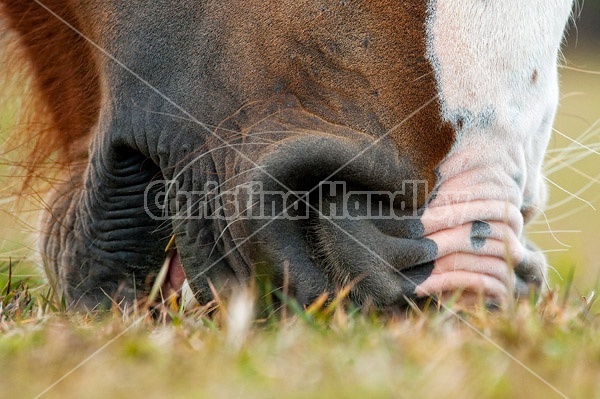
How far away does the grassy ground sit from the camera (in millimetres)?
1252

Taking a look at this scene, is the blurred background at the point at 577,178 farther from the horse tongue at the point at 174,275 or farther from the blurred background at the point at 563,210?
the horse tongue at the point at 174,275

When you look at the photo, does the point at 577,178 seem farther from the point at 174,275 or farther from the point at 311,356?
the point at 311,356

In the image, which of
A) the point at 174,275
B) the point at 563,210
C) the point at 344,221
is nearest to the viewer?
the point at 344,221

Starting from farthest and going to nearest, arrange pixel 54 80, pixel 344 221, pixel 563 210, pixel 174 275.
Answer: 1. pixel 563 210
2. pixel 54 80
3. pixel 174 275
4. pixel 344 221

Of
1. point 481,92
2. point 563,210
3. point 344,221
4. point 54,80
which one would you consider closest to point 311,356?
point 344,221

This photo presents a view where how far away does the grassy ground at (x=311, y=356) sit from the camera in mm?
1252

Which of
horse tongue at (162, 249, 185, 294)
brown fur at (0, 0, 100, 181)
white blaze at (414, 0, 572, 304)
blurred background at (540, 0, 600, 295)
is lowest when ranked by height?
blurred background at (540, 0, 600, 295)

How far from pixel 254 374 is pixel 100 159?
1.05 m

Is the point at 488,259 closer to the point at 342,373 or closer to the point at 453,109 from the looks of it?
the point at 453,109

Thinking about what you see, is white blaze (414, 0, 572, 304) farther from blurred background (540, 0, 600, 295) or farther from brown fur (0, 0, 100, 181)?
brown fur (0, 0, 100, 181)

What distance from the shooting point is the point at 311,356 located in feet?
4.63

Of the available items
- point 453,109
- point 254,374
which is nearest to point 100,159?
point 453,109

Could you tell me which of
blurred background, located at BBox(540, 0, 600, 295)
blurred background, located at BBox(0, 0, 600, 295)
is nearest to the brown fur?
blurred background, located at BBox(0, 0, 600, 295)

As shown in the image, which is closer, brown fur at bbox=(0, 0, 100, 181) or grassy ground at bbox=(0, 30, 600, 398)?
grassy ground at bbox=(0, 30, 600, 398)
